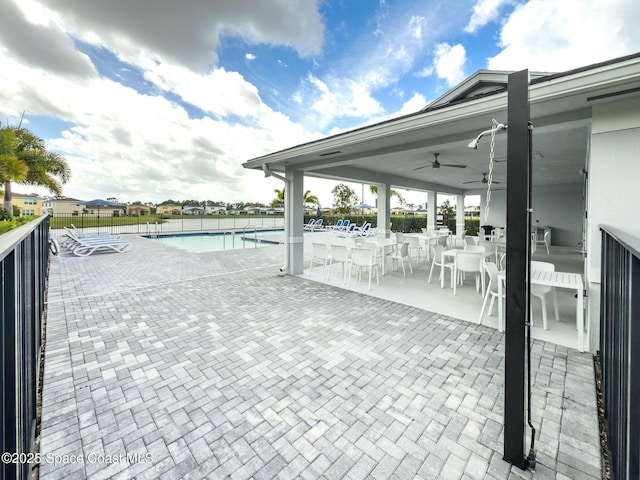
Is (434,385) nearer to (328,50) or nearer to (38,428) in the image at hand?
(38,428)

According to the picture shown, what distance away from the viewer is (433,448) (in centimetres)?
178

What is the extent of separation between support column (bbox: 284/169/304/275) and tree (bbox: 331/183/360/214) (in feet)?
68.3

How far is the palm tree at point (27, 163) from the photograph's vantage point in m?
11.0

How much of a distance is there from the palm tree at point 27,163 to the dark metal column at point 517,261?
1622 centimetres

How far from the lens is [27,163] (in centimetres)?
1278

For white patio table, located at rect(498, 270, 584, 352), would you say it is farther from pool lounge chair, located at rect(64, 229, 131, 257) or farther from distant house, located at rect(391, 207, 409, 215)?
distant house, located at rect(391, 207, 409, 215)

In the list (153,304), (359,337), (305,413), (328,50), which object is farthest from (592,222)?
(328,50)

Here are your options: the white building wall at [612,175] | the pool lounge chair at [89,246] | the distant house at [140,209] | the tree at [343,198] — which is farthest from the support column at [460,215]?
the distant house at [140,209]

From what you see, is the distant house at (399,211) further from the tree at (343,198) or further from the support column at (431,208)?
the support column at (431,208)

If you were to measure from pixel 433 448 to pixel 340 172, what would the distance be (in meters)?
6.61

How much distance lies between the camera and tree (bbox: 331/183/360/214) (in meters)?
27.3

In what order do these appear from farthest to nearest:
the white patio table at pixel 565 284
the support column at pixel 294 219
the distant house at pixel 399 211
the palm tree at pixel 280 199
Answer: the palm tree at pixel 280 199, the distant house at pixel 399 211, the support column at pixel 294 219, the white patio table at pixel 565 284

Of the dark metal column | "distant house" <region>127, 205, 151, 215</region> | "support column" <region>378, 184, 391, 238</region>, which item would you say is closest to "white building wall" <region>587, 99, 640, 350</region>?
the dark metal column

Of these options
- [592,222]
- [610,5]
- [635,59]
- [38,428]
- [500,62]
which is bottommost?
[38,428]
